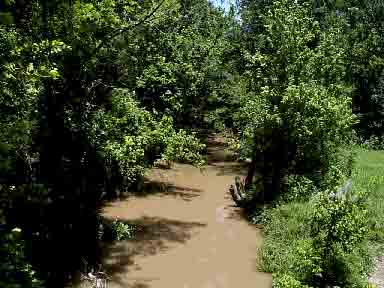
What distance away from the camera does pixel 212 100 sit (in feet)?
83.6

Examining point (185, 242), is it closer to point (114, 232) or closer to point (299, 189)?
point (114, 232)

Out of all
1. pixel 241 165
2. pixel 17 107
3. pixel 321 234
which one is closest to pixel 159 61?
pixel 241 165

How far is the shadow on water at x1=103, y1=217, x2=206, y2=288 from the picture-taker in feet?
41.9

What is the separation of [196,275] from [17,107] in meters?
7.77

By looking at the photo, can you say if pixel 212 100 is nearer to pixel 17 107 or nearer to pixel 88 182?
pixel 88 182

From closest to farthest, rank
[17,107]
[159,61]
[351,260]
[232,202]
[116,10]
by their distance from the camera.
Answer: [17,107] → [351,260] → [116,10] → [232,202] → [159,61]

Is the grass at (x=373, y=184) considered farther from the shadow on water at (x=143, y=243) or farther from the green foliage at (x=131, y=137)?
the green foliage at (x=131, y=137)

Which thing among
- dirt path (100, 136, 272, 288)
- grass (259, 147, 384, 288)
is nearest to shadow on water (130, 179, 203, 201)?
dirt path (100, 136, 272, 288)

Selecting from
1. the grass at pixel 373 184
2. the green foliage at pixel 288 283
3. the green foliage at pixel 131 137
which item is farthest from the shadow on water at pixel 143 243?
the grass at pixel 373 184

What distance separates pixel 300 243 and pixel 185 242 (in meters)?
3.95

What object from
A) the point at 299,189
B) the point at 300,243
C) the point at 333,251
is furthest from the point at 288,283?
the point at 299,189

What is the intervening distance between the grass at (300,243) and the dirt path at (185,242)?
583 mm

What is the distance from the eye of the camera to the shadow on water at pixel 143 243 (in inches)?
503

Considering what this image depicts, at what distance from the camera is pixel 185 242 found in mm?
14648
